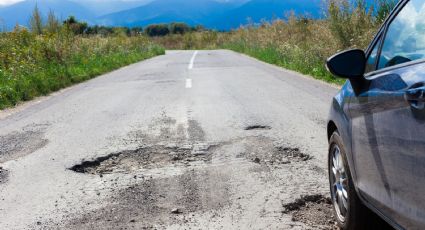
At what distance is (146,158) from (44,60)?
41.4ft

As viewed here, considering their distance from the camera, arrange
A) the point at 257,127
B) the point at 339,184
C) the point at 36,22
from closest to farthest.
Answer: the point at 339,184, the point at 257,127, the point at 36,22

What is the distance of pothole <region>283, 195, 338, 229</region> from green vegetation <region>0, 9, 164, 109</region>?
8660 mm

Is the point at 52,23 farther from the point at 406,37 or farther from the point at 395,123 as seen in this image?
the point at 395,123

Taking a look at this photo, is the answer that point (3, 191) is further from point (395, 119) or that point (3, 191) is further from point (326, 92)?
point (326, 92)

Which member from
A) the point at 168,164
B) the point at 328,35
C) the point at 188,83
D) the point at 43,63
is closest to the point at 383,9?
the point at 328,35

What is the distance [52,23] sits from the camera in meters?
22.1

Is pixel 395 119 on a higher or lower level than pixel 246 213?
higher

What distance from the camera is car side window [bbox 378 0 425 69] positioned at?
2580 millimetres

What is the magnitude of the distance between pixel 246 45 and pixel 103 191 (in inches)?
1256

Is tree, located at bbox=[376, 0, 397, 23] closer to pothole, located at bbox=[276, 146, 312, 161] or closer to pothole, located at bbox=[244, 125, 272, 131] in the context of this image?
pothole, located at bbox=[244, 125, 272, 131]

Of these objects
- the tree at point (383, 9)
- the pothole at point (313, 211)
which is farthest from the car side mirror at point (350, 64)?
the tree at point (383, 9)

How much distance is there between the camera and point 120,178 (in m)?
5.02

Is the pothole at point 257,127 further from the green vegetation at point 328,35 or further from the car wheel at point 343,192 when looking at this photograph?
the green vegetation at point 328,35

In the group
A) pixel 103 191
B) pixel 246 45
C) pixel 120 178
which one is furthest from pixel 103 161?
pixel 246 45
